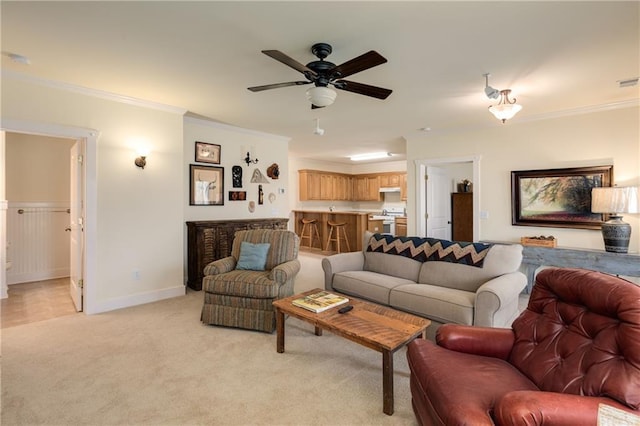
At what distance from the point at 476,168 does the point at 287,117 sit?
3.09m

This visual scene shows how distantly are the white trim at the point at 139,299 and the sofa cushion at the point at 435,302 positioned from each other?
2860 millimetres

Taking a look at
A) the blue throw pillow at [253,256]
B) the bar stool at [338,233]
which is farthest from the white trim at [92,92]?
the bar stool at [338,233]

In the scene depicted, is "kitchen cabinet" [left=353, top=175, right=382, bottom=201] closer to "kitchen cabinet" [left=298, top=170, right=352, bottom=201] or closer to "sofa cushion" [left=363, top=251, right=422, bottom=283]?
"kitchen cabinet" [left=298, top=170, right=352, bottom=201]

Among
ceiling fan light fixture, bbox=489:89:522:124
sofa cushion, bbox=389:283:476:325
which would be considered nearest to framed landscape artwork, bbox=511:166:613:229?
ceiling fan light fixture, bbox=489:89:522:124

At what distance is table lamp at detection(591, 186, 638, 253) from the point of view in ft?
11.4

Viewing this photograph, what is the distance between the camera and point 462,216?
6168 millimetres

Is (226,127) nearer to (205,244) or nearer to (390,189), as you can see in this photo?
(205,244)

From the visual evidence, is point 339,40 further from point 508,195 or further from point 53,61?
point 508,195

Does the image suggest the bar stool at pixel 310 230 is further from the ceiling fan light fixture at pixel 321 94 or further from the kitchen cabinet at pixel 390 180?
the ceiling fan light fixture at pixel 321 94

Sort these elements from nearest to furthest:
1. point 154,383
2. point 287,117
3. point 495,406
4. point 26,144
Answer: point 495,406, point 154,383, point 287,117, point 26,144

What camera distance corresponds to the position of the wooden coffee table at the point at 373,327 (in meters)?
1.94

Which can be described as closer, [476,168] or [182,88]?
[182,88]

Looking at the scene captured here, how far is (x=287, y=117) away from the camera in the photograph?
4.57 m

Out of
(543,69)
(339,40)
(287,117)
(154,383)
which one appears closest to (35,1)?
(339,40)
